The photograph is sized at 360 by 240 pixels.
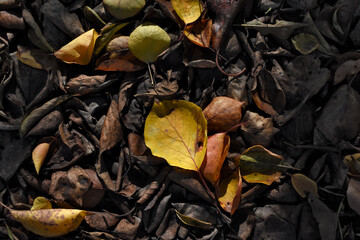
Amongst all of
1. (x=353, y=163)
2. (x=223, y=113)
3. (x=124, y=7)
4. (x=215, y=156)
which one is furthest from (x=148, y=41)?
(x=353, y=163)

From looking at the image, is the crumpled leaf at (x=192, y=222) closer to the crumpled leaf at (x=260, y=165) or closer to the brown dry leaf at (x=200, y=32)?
the crumpled leaf at (x=260, y=165)

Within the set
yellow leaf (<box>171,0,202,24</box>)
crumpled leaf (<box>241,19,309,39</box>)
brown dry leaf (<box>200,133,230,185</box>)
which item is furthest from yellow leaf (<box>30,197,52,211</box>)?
crumpled leaf (<box>241,19,309,39</box>)

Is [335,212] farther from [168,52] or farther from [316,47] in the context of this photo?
[168,52]

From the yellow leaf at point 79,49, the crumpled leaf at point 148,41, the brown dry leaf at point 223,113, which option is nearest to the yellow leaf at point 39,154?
the yellow leaf at point 79,49

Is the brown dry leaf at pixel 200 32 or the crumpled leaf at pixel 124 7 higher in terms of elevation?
the crumpled leaf at pixel 124 7

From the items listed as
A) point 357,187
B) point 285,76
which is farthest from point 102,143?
point 357,187

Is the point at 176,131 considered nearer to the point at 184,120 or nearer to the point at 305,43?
the point at 184,120

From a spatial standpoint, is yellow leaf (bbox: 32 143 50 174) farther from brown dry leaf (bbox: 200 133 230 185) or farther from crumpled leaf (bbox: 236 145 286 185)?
crumpled leaf (bbox: 236 145 286 185)
